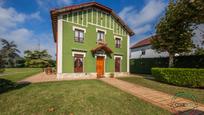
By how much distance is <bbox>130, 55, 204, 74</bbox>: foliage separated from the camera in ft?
41.7

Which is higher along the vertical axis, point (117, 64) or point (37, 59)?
point (37, 59)

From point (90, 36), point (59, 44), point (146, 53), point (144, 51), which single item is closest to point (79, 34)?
point (90, 36)

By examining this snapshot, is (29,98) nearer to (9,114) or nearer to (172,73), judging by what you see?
(9,114)

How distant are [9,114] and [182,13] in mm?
15451

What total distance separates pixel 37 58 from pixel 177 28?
133 ft

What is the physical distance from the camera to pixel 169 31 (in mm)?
13094

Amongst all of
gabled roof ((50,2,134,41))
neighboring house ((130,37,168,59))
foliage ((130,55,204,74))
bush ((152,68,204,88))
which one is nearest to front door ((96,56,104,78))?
gabled roof ((50,2,134,41))

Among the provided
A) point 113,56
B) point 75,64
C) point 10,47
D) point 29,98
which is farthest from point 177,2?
point 10,47

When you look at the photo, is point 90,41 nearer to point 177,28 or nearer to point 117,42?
point 117,42

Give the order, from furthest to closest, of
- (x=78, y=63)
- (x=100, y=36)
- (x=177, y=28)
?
(x=100, y=36), (x=78, y=63), (x=177, y=28)

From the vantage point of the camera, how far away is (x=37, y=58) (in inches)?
1567

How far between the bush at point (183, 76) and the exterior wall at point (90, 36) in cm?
616

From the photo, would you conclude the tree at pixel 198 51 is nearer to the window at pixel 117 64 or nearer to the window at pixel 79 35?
the window at pixel 117 64

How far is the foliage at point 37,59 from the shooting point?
125 ft
